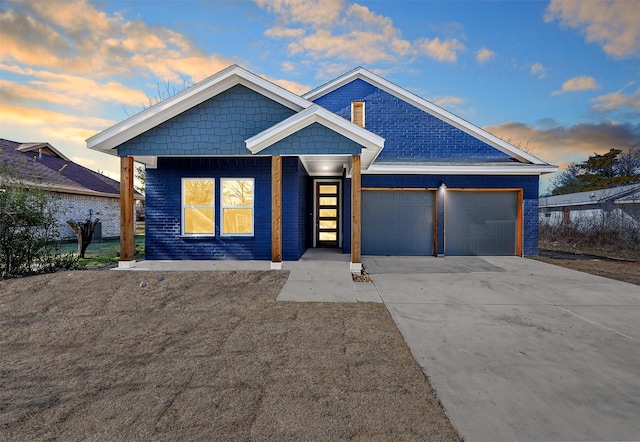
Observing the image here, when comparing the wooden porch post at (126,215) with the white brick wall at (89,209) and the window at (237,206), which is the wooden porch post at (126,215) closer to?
the window at (237,206)

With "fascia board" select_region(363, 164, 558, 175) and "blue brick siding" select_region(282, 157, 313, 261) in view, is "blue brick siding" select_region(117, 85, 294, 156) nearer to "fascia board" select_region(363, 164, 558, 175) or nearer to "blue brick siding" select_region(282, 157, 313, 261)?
"blue brick siding" select_region(282, 157, 313, 261)

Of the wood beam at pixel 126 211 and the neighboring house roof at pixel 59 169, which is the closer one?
the wood beam at pixel 126 211

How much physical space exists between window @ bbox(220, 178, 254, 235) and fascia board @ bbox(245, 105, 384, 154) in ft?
5.96

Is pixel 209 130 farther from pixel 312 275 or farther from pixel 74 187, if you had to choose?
pixel 74 187

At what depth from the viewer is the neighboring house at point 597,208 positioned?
13.4 meters

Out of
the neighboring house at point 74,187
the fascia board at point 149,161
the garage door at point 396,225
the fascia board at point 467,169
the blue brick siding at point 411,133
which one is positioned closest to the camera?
the fascia board at point 149,161

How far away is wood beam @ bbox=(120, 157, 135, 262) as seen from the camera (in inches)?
290

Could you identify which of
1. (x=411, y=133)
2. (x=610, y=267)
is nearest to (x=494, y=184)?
(x=411, y=133)

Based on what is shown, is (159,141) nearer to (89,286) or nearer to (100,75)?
(89,286)

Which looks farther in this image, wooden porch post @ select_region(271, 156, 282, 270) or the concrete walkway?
wooden porch post @ select_region(271, 156, 282, 270)

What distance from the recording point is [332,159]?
337 inches

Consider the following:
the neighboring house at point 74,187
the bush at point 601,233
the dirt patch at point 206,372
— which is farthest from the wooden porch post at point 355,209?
the neighboring house at point 74,187

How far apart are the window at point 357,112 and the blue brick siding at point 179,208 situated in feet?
16.8

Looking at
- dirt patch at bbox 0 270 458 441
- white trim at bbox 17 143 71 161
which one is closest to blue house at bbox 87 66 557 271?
dirt patch at bbox 0 270 458 441
